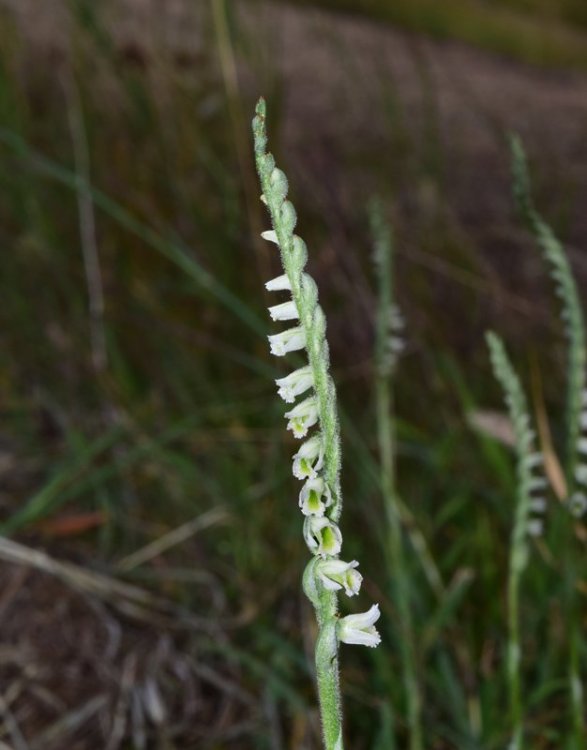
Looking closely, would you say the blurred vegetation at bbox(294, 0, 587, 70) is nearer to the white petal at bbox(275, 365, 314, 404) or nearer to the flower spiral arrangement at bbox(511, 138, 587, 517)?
the flower spiral arrangement at bbox(511, 138, 587, 517)

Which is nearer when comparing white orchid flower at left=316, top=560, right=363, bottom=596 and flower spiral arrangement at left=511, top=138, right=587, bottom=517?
white orchid flower at left=316, top=560, right=363, bottom=596

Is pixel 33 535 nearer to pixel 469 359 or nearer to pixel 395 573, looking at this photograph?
pixel 395 573

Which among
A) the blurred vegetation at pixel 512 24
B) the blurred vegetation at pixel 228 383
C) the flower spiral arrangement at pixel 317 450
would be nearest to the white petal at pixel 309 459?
the flower spiral arrangement at pixel 317 450

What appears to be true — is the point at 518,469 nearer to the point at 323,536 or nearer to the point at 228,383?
the point at 323,536

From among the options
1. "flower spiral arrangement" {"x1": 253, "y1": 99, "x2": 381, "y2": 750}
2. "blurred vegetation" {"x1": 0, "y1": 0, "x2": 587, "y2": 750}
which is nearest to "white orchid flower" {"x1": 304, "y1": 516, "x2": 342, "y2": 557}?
"flower spiral arrangement" {"x1": 253, "y1": 99, "x2": 381, "y2": 750}

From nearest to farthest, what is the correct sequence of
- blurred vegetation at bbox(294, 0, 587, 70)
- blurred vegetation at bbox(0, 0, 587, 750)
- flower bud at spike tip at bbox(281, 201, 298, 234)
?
flower bud at spike tip at bbox(281, 201, 298, 234) → blurred vegetation at bbox(0, 0, 587, 750) → blurred vegetation at bbox(294, 0, 587, 70)

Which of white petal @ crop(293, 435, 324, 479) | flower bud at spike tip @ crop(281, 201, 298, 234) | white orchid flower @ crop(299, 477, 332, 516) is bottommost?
white orchid flower @ crop(299, 477, 332, 516)

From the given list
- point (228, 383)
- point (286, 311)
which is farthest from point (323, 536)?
point (228, 383)
